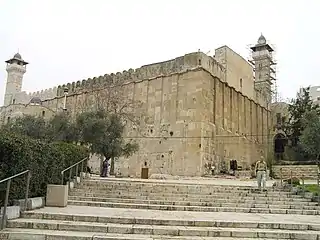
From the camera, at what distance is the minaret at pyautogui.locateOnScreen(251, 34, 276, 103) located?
1569 inches

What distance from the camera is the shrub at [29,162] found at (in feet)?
20.9

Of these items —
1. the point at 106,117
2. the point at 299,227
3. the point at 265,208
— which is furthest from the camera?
the point at 106,117

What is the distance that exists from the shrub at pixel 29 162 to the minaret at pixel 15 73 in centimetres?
4039

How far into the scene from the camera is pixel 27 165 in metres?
7.04

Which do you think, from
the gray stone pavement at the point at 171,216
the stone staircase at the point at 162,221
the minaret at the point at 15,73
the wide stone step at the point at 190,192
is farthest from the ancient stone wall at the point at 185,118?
the minaret at the point at 15,73

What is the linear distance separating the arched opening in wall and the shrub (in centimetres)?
2819

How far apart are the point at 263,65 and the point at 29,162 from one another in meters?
36.9

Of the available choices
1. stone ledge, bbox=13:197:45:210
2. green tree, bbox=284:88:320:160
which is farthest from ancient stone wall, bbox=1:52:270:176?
stone ledge, bbox=13:197:45:210

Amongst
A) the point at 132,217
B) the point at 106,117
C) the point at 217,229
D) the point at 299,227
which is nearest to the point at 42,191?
the point at 132,217

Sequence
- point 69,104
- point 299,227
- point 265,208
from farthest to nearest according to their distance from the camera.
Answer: point 69,104, point 265,208, point 299,227

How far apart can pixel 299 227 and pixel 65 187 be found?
519 cm

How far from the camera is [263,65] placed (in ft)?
133

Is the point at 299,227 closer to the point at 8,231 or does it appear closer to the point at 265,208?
the point at 265,208

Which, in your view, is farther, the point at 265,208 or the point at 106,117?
the point at 106,117
